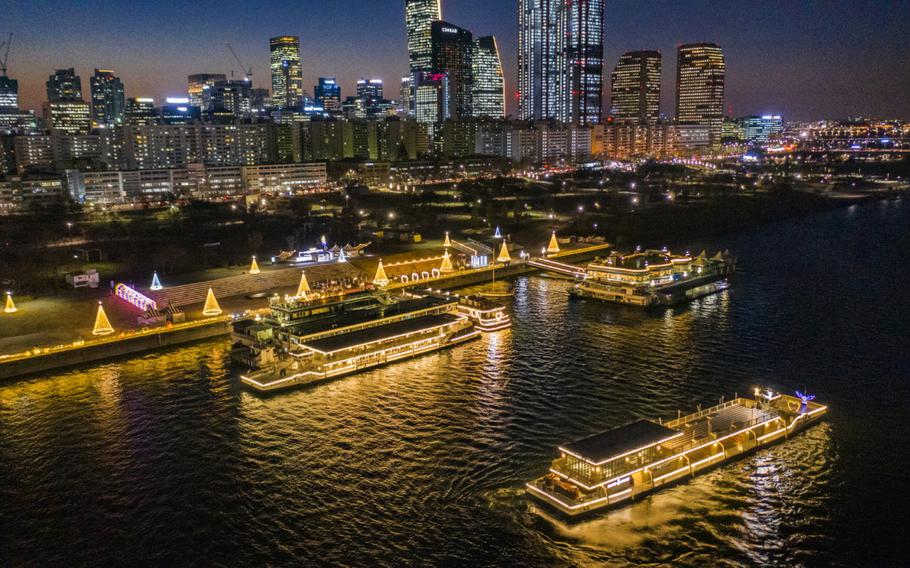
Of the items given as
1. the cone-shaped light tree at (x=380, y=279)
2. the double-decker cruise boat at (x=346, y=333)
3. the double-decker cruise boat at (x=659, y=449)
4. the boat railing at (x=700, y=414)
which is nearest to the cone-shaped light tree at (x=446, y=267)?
the cone-shaped light tree at (x=380, y=279)

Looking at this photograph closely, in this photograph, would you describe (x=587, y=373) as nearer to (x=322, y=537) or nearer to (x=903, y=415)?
(x=903, y=415)

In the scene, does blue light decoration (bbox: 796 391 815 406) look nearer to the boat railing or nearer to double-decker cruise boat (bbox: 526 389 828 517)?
double-decker cruise boat (bbox: 526 389 828 517)

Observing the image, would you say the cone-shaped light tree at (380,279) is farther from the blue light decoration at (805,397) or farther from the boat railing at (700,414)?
the blue light decoration at (805,397)

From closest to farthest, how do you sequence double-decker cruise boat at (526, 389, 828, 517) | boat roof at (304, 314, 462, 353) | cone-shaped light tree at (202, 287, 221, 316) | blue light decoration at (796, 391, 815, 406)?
double-decker cruise boat at (526, 389, 828, 517), blue light decoration at (796, 391, 815, 406), boat roof at (304, 314, 462, 353), cone-shaped light tree at (202, 287, 221, 316)

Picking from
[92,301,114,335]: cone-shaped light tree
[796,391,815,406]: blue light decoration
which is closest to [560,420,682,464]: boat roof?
[796,391,815,406]: blue light decoration

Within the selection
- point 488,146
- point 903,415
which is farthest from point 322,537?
point 488,146

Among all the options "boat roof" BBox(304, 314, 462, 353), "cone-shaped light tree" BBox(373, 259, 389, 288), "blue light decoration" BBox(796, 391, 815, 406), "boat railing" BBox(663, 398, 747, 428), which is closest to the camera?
"boat railing" BBox(663, 398, 747, 428)

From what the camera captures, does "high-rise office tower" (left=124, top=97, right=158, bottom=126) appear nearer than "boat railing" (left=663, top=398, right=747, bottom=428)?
No

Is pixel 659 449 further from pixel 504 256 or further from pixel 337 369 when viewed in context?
pixel 504 256

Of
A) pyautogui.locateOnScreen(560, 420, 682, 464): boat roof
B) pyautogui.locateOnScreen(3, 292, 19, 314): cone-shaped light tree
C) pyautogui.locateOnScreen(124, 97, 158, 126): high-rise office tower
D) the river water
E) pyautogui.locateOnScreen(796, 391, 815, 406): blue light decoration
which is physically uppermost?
pyautogui.locateOnScreen(124, 97, 158, 126): high-rise office tower
